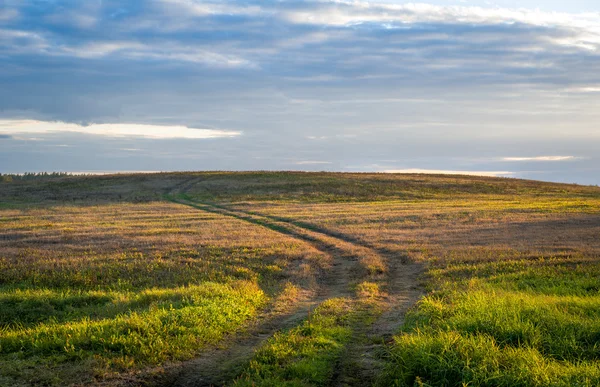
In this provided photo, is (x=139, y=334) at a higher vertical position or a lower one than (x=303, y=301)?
higher

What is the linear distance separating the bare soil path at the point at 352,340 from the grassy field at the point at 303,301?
0.15 ft

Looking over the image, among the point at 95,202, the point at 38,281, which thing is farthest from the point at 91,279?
the point at 95,202

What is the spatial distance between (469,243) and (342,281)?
433 inches

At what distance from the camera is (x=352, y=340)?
1131 centimetres

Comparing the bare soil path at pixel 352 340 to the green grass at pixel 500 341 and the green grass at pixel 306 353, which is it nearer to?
the green grass at pixel 306 353

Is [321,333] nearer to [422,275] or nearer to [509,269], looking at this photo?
[422,275]

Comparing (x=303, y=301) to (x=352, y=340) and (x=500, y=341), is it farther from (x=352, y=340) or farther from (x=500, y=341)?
(x=500, y=341)

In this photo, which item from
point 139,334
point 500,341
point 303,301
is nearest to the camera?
point 500,341

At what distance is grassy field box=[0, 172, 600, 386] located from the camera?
30.0 ft

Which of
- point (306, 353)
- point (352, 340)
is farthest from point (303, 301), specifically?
point (306, 353)

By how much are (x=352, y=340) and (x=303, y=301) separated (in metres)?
4.74

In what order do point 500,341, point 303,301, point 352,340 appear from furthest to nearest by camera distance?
point 303,301 → point 352,340 → point 500,341

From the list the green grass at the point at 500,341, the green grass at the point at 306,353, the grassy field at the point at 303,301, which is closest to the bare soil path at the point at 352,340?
the grassy field at the point at 303,301

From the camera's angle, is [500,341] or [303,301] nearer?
[500,341]
